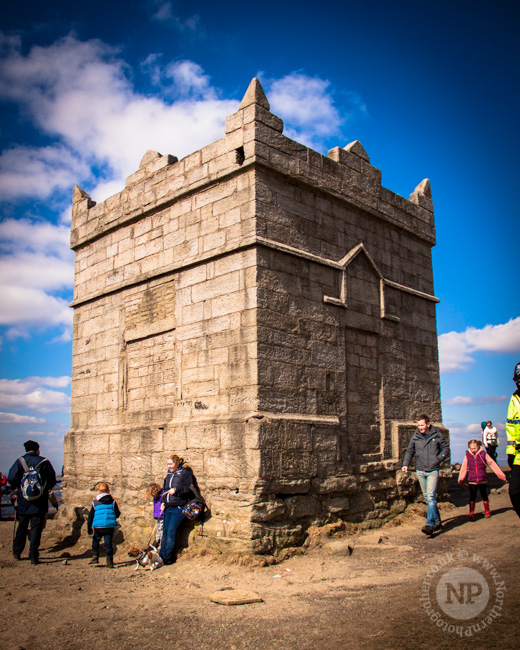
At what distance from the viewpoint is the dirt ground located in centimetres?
429

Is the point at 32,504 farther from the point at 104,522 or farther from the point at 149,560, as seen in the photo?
the point at 149,560

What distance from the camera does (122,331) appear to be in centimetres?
960

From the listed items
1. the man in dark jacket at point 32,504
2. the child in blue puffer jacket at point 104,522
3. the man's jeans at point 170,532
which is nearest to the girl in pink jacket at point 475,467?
the man's jeans at point 170,532

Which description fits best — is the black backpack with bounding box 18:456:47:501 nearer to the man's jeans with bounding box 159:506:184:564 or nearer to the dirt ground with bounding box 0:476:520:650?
the dirt ground with bounding box 0:476:520:650

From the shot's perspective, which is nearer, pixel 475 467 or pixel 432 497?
pixel 432 497

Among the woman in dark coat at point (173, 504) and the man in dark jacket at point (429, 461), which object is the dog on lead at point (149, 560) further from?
A: the man in dark jacket at point (429, 461)

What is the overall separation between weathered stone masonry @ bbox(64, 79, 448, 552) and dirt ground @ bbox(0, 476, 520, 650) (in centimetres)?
68

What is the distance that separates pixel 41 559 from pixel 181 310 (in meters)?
4.20

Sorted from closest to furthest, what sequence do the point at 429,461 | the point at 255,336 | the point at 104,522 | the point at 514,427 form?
the point at 514,427 → the point at 255,336 → the point at 104,522 → the point at 429,461

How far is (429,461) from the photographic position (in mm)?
8117

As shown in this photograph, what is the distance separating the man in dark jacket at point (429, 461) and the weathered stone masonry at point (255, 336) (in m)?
0.77

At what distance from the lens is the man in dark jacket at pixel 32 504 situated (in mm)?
7727

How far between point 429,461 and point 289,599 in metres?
3.51

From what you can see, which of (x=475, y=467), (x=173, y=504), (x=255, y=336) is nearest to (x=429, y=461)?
(x=475, y=467)
